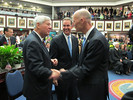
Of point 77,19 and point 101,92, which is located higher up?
point 77,19

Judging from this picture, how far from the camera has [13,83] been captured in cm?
220

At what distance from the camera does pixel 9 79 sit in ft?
7.07

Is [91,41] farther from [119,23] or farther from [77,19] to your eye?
[119,23]

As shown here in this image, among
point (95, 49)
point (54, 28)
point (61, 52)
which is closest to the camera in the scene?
point (95, 49)

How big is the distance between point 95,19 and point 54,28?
612 cm

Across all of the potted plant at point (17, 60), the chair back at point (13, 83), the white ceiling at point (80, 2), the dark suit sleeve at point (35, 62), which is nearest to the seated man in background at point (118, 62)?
the potted plant at point (17, 60)

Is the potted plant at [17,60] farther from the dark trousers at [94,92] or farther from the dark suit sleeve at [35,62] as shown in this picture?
the dark trousers at [94,92]

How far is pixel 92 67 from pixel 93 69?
67 millimetres

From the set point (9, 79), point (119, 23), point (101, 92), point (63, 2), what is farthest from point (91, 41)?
point (63, 2)

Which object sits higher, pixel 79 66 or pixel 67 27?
pixel 67 27

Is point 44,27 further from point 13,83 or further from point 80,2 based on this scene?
point 80,2

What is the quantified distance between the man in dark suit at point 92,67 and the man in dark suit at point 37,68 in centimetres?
26

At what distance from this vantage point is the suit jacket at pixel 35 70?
1470 mm

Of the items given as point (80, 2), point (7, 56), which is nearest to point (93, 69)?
point (7, 56)
